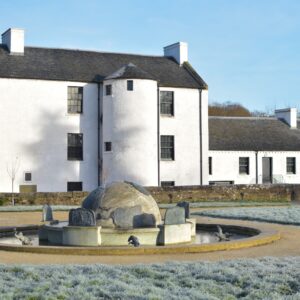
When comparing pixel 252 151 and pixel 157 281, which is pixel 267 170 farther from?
pixel 157 281

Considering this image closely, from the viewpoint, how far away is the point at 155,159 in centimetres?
4131

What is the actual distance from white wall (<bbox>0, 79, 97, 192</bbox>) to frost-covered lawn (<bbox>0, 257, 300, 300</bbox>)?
2808 cm

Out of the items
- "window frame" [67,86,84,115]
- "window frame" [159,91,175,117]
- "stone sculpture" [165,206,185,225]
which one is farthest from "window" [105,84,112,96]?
"stone sculpture" [165,206,185,225]

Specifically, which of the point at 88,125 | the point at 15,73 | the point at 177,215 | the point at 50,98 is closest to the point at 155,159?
the point at 88,125

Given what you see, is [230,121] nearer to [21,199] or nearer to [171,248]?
[21,199]

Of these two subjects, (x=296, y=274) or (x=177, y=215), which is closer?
(x=296, y=274)

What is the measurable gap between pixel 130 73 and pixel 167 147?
5.99m

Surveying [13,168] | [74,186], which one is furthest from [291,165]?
[13,168]

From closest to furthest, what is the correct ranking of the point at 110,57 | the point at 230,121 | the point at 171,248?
the point at 171,248
the point at 110,57
the point at 230,121

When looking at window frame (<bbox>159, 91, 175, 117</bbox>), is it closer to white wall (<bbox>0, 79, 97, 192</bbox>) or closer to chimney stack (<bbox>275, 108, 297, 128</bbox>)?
white wall (<bbox>0, 79, 97, 192</bbox>)

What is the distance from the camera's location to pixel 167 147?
42.9 m

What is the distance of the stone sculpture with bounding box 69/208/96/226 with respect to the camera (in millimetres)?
15672

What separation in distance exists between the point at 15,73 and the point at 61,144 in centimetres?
531

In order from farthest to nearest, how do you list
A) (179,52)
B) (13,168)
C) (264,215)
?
(179,52) < (13,168) < (264,215)
